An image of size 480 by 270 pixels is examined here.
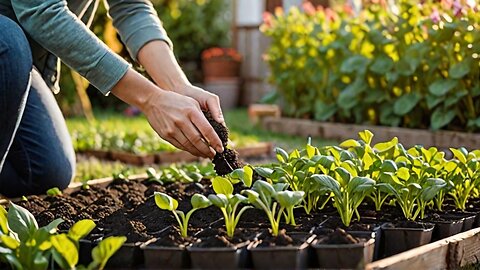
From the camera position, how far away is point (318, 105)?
235 inches

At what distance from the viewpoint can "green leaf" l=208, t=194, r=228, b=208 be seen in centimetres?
188

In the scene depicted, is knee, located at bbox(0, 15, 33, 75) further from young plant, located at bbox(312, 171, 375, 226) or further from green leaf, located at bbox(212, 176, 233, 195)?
young plant, located at bbox(312, 171, 375, 226)

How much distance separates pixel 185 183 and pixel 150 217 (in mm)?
674

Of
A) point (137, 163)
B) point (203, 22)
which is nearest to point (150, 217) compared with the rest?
point (137, 163)

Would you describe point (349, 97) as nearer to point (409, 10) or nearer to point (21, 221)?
point (409, 10)

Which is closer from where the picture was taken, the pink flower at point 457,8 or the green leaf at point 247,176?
the green leaf at point 247,176

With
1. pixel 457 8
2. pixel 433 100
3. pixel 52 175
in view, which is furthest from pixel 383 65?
pixel 52 175

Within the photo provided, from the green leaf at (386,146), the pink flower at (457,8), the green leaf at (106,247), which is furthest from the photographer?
the pink flower at (457,8)

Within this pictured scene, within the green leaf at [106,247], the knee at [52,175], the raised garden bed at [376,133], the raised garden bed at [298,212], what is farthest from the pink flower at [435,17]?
the green leaf at [106,247]

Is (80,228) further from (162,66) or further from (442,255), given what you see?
(162,66)

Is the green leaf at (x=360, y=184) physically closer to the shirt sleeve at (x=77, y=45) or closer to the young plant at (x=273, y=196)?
the young plant at (x=273, y=196)

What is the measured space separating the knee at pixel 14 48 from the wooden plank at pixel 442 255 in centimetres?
117

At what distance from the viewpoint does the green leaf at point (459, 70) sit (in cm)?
465

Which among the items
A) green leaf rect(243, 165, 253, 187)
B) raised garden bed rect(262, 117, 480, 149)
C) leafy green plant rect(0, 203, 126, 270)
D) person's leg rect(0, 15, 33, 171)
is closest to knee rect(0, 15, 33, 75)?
person's leg rect(0, 15, 33, 171)
